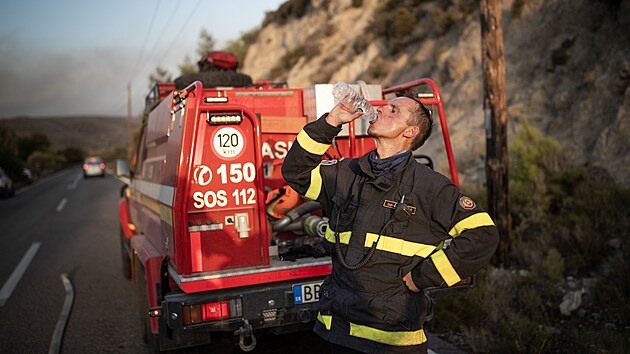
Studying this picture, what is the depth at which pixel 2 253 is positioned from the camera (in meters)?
10.3

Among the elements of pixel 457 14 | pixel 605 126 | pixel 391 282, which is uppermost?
pixel 457 14

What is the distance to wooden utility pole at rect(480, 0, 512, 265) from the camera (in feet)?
24.6

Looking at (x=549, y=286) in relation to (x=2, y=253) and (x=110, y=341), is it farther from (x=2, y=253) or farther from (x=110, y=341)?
(x=2, y=253)

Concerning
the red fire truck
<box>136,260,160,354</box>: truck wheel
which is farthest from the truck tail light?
<box>136,260,160,354</box>: truck wheel

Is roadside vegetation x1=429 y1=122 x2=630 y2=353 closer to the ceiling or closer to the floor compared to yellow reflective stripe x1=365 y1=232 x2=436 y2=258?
closer to the floor

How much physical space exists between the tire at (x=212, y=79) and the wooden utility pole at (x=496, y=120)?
10.8ft

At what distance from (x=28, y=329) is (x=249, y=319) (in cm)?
331

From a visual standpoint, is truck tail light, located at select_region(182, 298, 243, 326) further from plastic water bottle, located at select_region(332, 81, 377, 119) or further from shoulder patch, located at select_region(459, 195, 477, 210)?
shoulder patch, located at select_region(459, 195, 477, 210)

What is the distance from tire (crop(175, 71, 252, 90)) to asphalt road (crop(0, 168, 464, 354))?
9.12ft

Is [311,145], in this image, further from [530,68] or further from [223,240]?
[530,68]

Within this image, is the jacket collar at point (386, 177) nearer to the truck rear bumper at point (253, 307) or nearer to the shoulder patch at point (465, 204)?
the shoulder patch at point (465, 204)

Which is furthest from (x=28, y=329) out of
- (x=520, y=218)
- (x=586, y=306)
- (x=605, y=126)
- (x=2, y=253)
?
(x=605, y=126)

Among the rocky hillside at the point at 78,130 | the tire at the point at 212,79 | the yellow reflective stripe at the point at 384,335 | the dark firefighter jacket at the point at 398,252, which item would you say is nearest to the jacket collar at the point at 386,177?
the dark firefighter jacket at the point at 398,252

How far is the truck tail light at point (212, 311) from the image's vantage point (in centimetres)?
386
